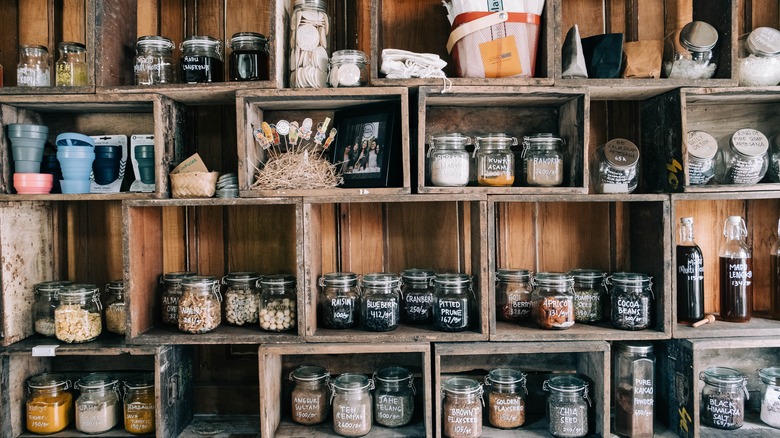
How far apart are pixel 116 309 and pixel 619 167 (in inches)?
72.5

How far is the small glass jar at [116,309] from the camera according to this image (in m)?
1.94

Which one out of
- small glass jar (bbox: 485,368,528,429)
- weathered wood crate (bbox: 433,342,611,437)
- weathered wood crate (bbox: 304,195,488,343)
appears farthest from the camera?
weathered wood crate (bbox: 304,195,488,343)

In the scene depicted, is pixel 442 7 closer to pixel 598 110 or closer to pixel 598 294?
pixel 598 110

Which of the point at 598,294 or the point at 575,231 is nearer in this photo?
the point at 598,294

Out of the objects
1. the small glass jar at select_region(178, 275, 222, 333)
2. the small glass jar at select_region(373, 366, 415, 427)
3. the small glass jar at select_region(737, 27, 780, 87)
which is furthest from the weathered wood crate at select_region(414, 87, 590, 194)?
the small glass jar at select_region(178, 275, 222, 333)

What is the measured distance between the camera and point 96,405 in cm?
188

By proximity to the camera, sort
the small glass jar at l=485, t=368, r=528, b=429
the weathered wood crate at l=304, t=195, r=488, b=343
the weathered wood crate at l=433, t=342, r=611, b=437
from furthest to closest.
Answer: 1. the weathered wood crate at l=304, t=195, r=488, b=343
2. the small glass jar at l=485, t=368, r=528, b=429
3. the weathered wood crate at l=433, t=342, r=611, b=437

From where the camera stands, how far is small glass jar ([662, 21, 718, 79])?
1806 millimetres

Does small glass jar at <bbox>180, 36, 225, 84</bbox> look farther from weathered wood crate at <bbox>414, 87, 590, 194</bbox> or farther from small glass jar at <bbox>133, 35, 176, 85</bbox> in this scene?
weathered wood crate at <bbox>414, 87, 590, 194</bbox>

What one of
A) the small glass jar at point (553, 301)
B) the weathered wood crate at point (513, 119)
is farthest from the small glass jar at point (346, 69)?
the small glass jar at point (553, 301)

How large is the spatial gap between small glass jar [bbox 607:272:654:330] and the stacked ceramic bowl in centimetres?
187

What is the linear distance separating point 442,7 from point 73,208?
1660 mm

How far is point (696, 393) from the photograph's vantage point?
175 centimetres

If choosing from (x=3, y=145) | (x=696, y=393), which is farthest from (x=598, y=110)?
(x=3, y=145)
